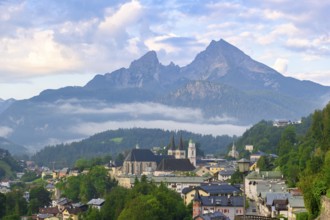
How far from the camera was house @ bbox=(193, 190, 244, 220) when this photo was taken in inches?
3164

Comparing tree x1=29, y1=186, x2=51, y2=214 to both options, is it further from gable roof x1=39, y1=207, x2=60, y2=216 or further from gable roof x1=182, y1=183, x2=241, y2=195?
gable roof x1=182, y1=183, x2=241, y2=195

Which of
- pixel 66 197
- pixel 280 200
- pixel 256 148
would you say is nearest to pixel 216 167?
pixel 256 148

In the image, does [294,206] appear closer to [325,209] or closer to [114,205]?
[325,209]

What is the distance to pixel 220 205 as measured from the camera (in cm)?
8175

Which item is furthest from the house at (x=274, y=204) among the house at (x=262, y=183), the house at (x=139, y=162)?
the house at (x=139, y=162)

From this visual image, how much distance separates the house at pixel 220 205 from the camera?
80.4 meters

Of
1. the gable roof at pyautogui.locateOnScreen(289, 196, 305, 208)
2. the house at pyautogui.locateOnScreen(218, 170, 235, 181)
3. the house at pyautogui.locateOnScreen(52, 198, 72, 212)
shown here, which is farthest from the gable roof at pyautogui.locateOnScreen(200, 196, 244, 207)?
the house at pyautogui.locateOnScreen(218, 170, 235, 181)

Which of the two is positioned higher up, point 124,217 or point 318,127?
point 318,127

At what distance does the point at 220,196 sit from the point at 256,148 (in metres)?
86.4

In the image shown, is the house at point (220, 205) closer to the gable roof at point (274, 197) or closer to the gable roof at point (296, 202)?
the gable roof at point (274, 197)

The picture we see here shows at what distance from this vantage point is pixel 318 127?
90500 millimetres

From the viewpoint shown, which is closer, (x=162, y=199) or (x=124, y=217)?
(x=124, y=217)

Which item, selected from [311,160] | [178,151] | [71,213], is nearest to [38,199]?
[71,213]

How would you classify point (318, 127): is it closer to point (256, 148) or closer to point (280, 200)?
point (280, 200)
